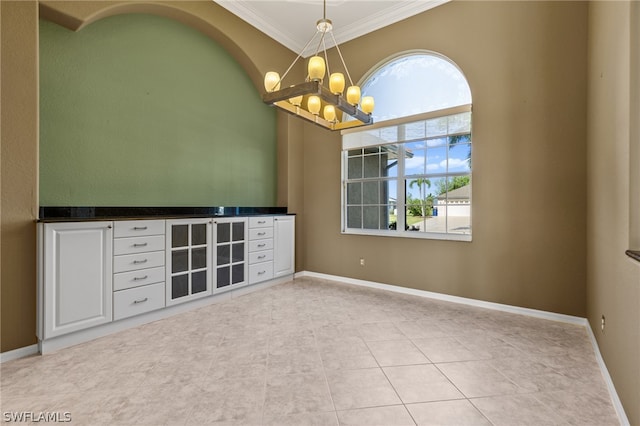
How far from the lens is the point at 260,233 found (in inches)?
159

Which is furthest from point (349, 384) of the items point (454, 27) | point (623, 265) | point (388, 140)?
point (454, 27)

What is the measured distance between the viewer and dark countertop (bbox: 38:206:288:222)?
8.37 ft

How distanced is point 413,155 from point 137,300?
3.62 meters

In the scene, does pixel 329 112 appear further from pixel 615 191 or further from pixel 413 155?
pixel 615 191

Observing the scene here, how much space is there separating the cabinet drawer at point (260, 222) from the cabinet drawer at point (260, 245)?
0.72ft

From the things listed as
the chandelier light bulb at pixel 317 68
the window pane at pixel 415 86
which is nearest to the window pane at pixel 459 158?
the window pane at pixel 415 86

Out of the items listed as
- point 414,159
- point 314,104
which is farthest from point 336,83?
point 414,159

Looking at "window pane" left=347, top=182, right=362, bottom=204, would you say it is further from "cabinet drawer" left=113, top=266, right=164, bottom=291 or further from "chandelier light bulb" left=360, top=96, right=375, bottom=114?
"cabinet drawer" left=113, top=266, right=164, bottom=291

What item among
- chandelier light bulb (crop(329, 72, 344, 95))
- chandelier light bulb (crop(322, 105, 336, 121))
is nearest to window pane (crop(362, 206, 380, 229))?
chandelier light bulb (crop(322, 105, 336, 121))

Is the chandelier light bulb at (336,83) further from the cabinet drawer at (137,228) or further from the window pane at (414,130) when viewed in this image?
the cabinet drawer at (137,228)

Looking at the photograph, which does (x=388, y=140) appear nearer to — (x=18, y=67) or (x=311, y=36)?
(x=311, y=36)

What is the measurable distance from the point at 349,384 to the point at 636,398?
1.38 m

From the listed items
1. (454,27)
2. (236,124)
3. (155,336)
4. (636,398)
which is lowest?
(155,336)

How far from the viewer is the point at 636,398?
4.25ft
